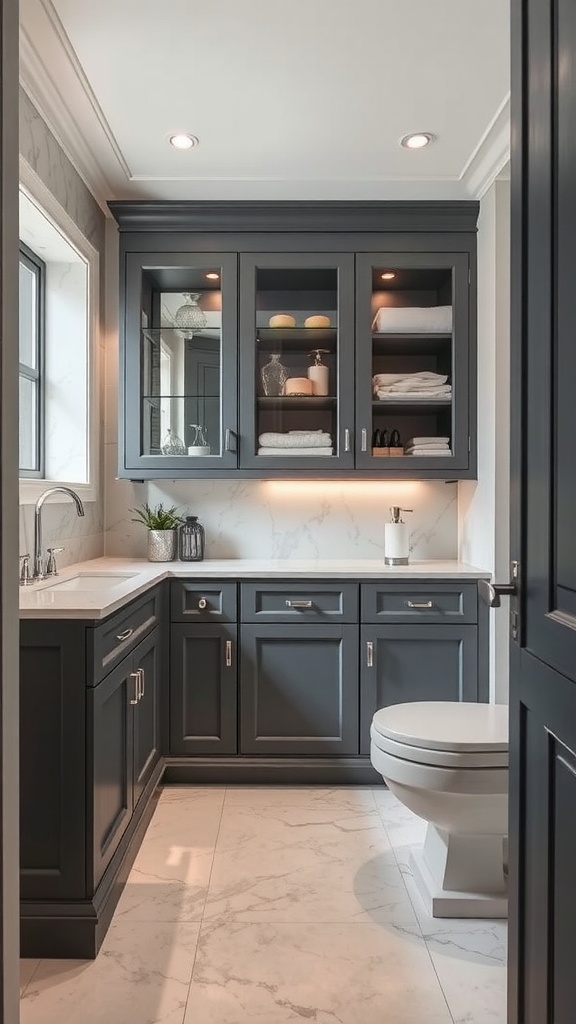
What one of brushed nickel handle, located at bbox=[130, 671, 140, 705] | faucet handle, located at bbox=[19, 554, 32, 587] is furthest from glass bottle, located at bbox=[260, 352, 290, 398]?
brushed nickel handle, located at bbox=[130, 671, 140, 705]

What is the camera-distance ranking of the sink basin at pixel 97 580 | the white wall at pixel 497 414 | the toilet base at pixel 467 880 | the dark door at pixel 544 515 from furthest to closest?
the white wall at pixel 497 414 → the sink basin at pixel 97 580 → the toilet base at pixel 467 880 → the dark door at pixel 544 515

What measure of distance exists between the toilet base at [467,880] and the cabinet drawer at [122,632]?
103 centimetres

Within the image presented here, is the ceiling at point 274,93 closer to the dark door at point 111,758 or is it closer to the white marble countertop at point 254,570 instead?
the white marble countertop at point 254,570

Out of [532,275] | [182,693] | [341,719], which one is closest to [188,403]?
[182,693]

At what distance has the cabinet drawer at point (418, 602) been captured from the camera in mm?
2844

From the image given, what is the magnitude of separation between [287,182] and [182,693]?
2141mm

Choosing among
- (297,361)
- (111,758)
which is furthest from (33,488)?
(297,361)

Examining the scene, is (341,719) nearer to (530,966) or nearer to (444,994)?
(444,994)

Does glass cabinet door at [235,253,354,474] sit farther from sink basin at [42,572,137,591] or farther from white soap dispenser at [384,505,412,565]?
sink basin at [42,572,137,591]

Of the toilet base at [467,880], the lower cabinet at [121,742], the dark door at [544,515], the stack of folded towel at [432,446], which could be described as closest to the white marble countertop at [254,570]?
the lower cabinet at [121,742]

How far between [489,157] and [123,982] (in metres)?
2.94

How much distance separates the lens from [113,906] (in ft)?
6.26

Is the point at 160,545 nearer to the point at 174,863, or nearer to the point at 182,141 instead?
the point at 174,863

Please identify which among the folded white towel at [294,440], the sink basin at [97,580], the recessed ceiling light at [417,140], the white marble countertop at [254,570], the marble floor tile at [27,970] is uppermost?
the recessed ceiling light at [417,140]
